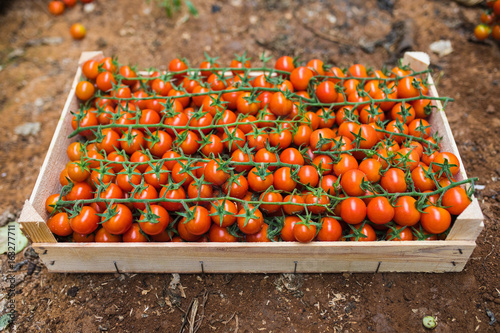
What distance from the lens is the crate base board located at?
2227 millimetres

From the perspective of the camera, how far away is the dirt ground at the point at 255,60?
2.33m

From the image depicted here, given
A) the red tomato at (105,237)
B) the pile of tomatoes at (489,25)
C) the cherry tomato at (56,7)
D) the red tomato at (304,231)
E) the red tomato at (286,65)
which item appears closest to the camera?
the red tomato at (304,231)

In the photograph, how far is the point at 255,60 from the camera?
4.05 m

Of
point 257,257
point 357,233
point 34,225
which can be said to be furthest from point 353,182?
point 34,225

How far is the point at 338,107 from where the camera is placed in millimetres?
2732

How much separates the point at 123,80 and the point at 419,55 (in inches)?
83.2

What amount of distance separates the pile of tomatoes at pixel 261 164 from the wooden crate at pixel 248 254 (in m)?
0.07

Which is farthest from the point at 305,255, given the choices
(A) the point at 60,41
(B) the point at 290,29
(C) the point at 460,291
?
(A) the point at 60,41

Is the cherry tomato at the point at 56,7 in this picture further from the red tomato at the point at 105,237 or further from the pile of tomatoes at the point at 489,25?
the pile of tomatoes at the point at 489,25

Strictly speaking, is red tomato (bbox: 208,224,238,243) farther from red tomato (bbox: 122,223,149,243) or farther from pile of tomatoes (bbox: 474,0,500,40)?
pile of tomatoes (bbox: 474,0,500,40)

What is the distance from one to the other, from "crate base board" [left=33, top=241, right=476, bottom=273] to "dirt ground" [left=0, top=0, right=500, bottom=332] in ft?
0.27

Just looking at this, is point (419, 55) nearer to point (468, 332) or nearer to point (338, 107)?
point (338, 107)

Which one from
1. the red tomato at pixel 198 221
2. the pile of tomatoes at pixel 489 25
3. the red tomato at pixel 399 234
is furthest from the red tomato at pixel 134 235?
the pile of tomatoes at pixel 489 25

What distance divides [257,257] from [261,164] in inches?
20.7
